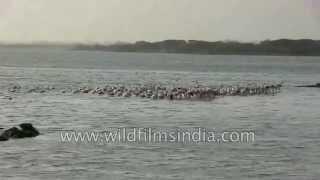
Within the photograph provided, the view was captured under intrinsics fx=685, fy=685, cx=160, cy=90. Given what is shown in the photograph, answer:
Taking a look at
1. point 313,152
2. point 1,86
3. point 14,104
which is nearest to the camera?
point 313,152

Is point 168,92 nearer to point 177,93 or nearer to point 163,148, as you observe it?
point 177,93

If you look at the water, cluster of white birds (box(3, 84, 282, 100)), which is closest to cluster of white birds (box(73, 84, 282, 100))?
cluster of white birds (box(3, 84, 282, 100))

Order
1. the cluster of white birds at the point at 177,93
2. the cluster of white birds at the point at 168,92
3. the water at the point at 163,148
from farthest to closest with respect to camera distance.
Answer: the cluster of white birds at the point at 168,92, the cluster of white birds at the point at 177,93, the water at the point at 163,148

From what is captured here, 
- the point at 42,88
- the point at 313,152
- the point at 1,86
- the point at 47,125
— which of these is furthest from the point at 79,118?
the point at 1,86

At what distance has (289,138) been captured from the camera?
3086 centimetres

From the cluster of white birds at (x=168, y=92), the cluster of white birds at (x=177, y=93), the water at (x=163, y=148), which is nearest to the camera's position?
the water at (x=163, y=148)

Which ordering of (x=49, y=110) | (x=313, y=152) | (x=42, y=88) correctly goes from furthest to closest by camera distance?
1. (x=42, y=88)
2. (x=49, y=110)
3. (x=313, y=152)

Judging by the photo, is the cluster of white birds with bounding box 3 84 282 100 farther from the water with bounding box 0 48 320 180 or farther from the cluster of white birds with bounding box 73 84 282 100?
the water with bounding box 0 48 320 180

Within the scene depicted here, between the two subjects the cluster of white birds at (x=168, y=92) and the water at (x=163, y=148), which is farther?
the cluster of white birds at (x=168, y=92)

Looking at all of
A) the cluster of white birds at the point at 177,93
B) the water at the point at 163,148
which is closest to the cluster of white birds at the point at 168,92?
the cluster of white birds at the point at 177,93

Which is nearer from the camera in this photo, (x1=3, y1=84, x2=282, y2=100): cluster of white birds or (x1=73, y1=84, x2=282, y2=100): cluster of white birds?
(x1=73, y1=84, x2=282, y2=100): cluster of white birds

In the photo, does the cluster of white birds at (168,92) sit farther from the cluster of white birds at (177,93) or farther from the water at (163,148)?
the water at (163,148)

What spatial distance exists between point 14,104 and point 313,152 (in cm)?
2662

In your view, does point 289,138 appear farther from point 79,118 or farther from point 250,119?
point 79,118
